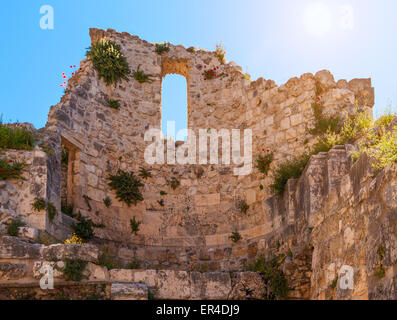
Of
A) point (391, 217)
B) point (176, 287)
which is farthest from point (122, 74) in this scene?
point (391, 217)

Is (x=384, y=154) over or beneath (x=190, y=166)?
beneath

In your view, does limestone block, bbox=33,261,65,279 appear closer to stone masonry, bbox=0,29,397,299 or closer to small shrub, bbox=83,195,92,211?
stone masonry, bbox=0,29,397,299

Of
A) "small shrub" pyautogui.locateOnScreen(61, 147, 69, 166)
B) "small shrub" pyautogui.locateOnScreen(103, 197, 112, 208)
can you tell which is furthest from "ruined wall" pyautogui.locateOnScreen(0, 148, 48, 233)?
"small shrub" pyautogui.locateOnScreen(103, 197, 112, 208)

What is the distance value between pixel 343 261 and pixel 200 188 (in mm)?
6824

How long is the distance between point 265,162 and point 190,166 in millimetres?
2072

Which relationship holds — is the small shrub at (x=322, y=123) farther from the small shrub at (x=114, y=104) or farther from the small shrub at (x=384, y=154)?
the small shrub at (x=384, y=154)

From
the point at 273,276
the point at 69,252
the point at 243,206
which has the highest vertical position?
the point at 243,206

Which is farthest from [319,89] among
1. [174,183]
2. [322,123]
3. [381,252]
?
[381,252]

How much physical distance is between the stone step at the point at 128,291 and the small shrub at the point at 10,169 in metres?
2.91

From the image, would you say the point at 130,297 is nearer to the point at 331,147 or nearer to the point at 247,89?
the point at 331,147

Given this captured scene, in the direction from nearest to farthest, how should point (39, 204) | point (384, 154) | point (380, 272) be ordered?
point (380, 272), point (384, 154), point (39, 204)

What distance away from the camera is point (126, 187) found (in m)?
13.8

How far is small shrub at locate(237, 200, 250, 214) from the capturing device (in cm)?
1345

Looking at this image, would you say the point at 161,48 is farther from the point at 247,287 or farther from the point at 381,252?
the point at 381,252
